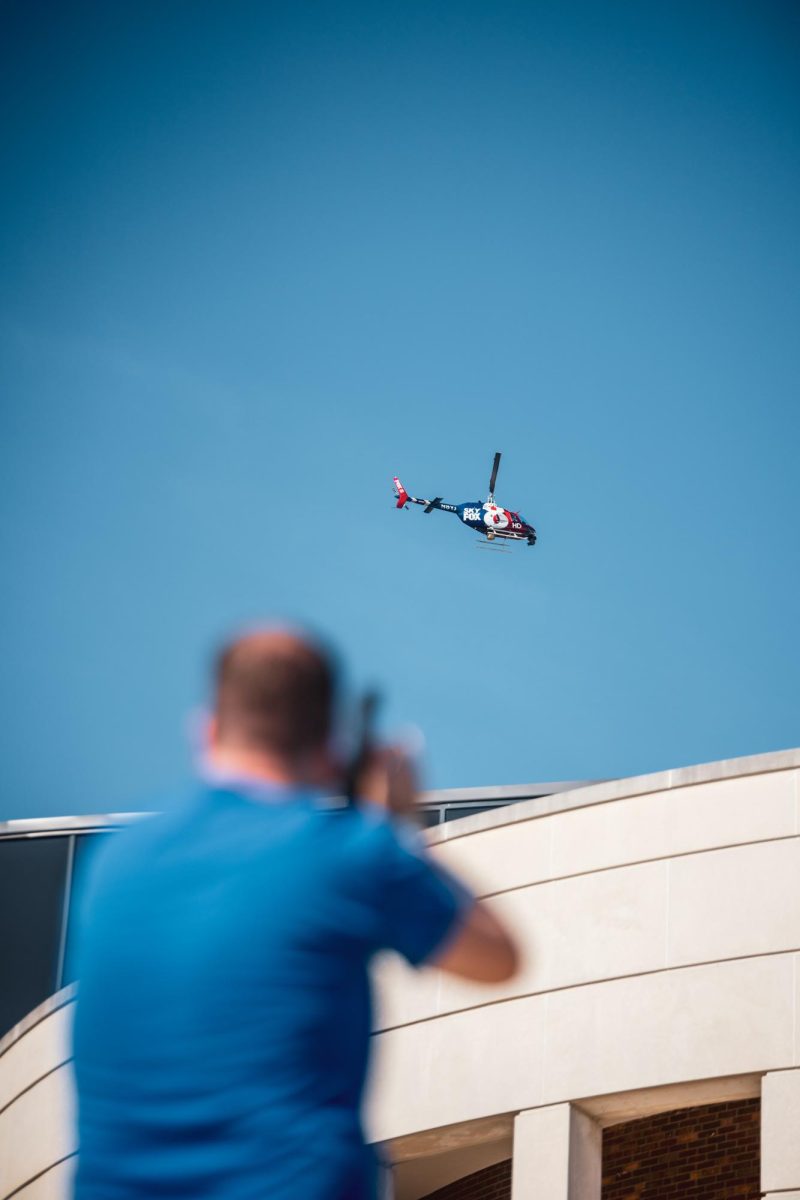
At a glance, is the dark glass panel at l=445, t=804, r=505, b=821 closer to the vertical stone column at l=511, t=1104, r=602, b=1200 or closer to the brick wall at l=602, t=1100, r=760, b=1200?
the brick wall at l=602, t=1100, r=760, b=1200

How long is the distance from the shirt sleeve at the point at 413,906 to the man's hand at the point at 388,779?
0.10m

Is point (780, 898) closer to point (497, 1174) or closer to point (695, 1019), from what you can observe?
point (695, 1019)

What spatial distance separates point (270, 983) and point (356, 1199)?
287mm

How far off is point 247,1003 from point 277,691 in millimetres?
397

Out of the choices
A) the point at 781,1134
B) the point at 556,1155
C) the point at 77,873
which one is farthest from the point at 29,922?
the point at 781,1134

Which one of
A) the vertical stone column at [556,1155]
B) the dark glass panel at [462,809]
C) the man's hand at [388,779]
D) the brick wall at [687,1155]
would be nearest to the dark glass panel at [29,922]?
the dark glass panel at [462,809]

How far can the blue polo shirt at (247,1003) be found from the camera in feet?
7.38

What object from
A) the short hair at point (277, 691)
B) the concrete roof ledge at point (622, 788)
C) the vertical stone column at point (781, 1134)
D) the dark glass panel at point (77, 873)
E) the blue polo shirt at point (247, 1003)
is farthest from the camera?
the dark glass panel at point (77, 873)

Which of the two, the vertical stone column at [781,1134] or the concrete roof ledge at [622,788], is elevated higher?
the concrete roof ledge at [622,788]

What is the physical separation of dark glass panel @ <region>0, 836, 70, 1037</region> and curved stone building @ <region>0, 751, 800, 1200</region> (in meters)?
3.94

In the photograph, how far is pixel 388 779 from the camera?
243cm

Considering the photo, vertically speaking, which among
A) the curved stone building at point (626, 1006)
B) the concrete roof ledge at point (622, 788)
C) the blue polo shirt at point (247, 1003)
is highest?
the concrete roof ledge at point (622, 788)

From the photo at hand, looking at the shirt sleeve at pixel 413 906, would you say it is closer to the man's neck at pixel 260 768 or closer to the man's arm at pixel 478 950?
the man's arm at pixel 478 950

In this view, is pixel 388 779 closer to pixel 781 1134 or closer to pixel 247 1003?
pixel 247 1003
